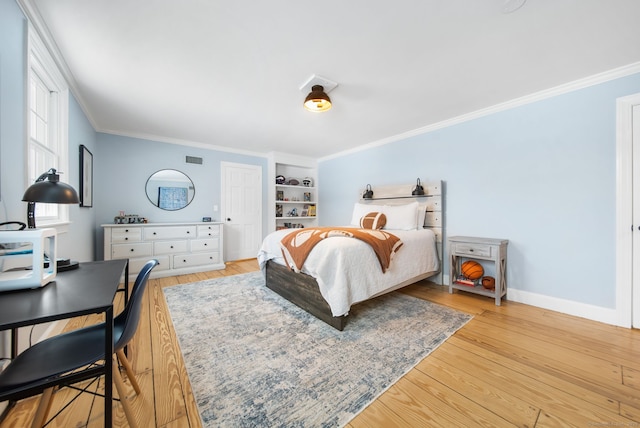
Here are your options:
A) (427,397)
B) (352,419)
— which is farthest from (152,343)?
(427,397)

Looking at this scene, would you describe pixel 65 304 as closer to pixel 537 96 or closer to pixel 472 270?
pixel 472 270

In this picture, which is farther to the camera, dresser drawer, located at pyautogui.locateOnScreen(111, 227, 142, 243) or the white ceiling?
dresser drawer, located at pyautogui.locateOnScreen(111, 227, 142, 243)

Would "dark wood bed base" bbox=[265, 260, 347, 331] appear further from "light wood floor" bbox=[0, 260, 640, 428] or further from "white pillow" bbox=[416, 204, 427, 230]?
"white pillow" bbox=[416, 204, 427, 230]

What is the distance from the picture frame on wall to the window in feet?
1.62

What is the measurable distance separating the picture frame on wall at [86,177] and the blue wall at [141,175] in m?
0.45

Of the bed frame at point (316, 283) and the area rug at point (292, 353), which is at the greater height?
the bed frame at point (316, 283)

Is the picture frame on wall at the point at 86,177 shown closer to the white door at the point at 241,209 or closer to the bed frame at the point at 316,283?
the white door at the point at 241,209

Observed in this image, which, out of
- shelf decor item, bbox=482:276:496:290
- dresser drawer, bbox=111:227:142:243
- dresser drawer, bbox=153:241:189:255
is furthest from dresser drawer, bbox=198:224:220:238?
shelf decor item, bbox=482:276:496:290

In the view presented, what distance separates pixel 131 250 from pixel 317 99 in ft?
11.5

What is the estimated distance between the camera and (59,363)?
945 mm

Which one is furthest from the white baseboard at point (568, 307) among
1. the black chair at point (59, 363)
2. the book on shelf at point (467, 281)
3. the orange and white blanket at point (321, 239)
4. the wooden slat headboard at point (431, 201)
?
the black chair at point (59, 363)

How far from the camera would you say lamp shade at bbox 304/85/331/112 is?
2.34 meters

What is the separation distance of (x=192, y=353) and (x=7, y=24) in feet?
7.66

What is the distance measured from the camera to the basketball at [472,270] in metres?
2.84
